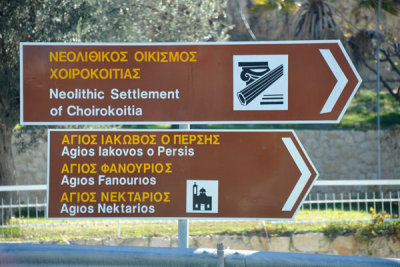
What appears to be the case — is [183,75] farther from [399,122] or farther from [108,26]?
[399,122]

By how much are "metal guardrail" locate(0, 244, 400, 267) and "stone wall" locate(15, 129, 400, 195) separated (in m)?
9.11

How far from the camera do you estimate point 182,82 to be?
11.1 ft

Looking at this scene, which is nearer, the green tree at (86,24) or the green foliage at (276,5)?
the green tree at (86,24)

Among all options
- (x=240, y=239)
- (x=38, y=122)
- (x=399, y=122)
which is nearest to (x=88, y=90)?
(x=38, y=122)

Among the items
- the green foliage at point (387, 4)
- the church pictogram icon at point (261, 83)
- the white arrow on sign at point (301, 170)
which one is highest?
the green foliage at point (387, 4)

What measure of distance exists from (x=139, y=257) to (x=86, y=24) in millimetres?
5622

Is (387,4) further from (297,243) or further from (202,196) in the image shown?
(202,196)

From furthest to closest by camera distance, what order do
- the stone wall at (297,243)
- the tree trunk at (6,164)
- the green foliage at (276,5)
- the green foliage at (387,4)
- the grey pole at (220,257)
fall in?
1. the green foliage at (276,5)
2. the green foliage at (387,4)
3. the tree trunk at (6,164)
4. the stone wall at (297,243)
5. the grey pole at (220,257)

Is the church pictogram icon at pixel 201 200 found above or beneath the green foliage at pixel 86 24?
beneath

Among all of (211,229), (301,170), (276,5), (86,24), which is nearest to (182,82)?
(301,170)

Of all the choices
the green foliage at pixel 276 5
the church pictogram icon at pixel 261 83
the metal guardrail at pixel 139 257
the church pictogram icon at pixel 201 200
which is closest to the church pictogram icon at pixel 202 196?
the church pictogram icon at pixel 201 200

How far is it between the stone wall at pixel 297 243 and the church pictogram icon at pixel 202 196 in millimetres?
4443

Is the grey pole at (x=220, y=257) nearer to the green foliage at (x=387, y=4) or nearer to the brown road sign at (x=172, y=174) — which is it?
the brown road sign at (x=172, y=174)

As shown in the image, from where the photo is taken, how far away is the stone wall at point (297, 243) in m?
7.67
